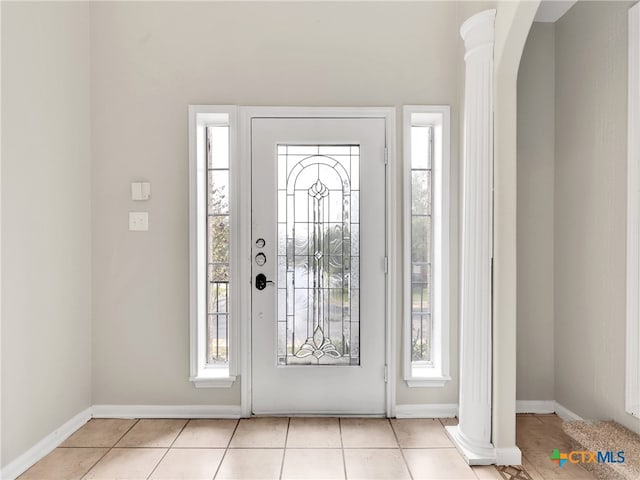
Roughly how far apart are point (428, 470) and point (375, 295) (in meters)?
1.04

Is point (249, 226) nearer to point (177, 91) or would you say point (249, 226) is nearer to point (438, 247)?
point (177, 91)

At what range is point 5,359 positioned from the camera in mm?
2031

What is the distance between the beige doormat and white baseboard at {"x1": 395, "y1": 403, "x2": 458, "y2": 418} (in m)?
0.68

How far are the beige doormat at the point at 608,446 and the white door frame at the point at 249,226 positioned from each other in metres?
1.04

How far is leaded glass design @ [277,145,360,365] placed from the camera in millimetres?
2705

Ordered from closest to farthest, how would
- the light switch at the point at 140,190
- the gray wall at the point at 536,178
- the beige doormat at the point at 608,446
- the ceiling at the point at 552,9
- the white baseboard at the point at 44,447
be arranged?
the beige doormat at the point at 608,446
the white baseboard at the point at 44,447
the ceiling at the point at 552,9
the light switch at the point at 140,190
the gray wall at the point at 536,178

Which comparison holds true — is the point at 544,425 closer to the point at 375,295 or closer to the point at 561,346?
the point at 561,346

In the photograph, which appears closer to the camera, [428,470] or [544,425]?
[428,470]

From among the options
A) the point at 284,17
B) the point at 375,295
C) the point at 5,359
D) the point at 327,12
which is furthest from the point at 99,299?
the point at 327,12

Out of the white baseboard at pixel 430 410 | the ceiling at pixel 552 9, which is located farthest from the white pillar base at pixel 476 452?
the ceiling at pixel 552 9

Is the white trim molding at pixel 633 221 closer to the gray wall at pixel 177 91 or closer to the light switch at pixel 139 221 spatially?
the gray wall at pixel 177 91

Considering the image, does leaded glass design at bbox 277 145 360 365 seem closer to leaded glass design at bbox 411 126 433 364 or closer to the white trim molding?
leaded glass design at bbox 411 126 433 364

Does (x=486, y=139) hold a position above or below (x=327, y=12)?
below

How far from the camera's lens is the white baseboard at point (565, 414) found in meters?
2.61
